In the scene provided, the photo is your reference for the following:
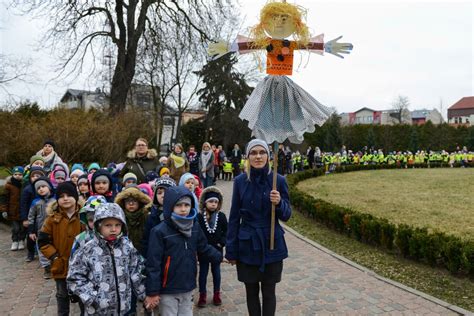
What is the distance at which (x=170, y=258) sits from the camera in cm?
325

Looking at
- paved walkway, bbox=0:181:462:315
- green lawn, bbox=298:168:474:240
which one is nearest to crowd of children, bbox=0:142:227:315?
paved walkway, bbox=0:181:462:315

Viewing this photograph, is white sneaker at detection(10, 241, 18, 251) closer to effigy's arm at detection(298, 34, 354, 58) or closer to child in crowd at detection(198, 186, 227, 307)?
child in crowd at detection(198, 186, 227, 307)

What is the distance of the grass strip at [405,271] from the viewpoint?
509cm

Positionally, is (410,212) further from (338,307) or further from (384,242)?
(338,307)

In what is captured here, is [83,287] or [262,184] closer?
[83,287]

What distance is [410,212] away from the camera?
10766 millimetres

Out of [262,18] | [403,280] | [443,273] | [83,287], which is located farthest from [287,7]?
[443,273]

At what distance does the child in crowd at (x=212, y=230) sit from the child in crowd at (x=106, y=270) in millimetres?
1453

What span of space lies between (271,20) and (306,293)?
356 cm

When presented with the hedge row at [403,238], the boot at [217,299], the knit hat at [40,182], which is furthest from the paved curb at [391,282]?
the knit hat at [40,182]

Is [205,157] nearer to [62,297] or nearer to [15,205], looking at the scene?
[15,205]

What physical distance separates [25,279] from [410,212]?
32.1 feet

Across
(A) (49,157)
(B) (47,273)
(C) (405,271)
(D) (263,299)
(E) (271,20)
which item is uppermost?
(E) (271,20)

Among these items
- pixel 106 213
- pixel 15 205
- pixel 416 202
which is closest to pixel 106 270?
pixel 106 213
